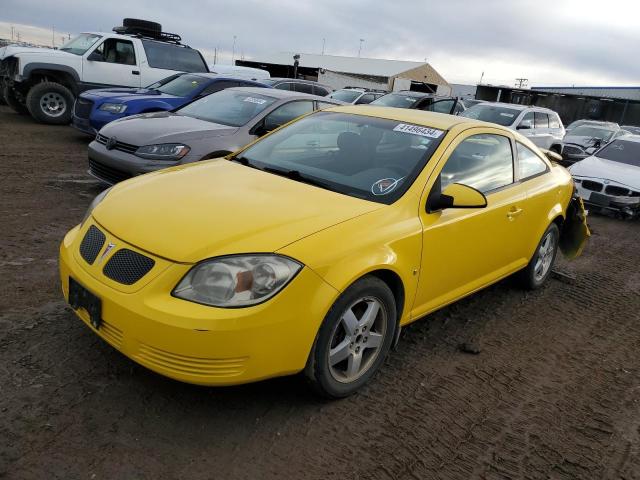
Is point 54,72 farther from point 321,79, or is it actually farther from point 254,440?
point 321,79

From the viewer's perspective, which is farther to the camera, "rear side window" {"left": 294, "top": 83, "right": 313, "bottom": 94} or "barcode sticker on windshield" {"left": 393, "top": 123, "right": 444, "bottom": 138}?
"rear side window" {"left": 294, "top": 83, "right": 313, "bottom": 94}

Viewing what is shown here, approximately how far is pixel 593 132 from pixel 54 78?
16274mm

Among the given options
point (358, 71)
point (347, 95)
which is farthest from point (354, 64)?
point (347, 95)

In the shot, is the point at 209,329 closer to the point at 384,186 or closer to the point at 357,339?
the point at 357,339

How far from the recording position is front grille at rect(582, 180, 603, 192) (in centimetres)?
916

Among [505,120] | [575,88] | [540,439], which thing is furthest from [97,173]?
[575,88]

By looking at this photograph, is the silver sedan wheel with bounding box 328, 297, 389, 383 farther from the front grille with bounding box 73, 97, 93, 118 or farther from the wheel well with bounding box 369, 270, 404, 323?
the front grille with bounding box 73, 97, 93, 118

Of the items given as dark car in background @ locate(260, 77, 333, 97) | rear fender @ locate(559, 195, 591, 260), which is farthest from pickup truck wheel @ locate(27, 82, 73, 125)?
rear fender @ locate(559, 195, 591, 260)

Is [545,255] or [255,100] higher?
[255,100]

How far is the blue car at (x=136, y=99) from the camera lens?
8750mm

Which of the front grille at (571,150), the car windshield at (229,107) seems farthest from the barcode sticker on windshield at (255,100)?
the front grille at (571,150)

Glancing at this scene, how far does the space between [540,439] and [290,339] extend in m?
1.53

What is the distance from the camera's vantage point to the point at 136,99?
8.87m

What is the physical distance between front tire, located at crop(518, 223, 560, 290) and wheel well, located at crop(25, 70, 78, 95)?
10.3 metres
